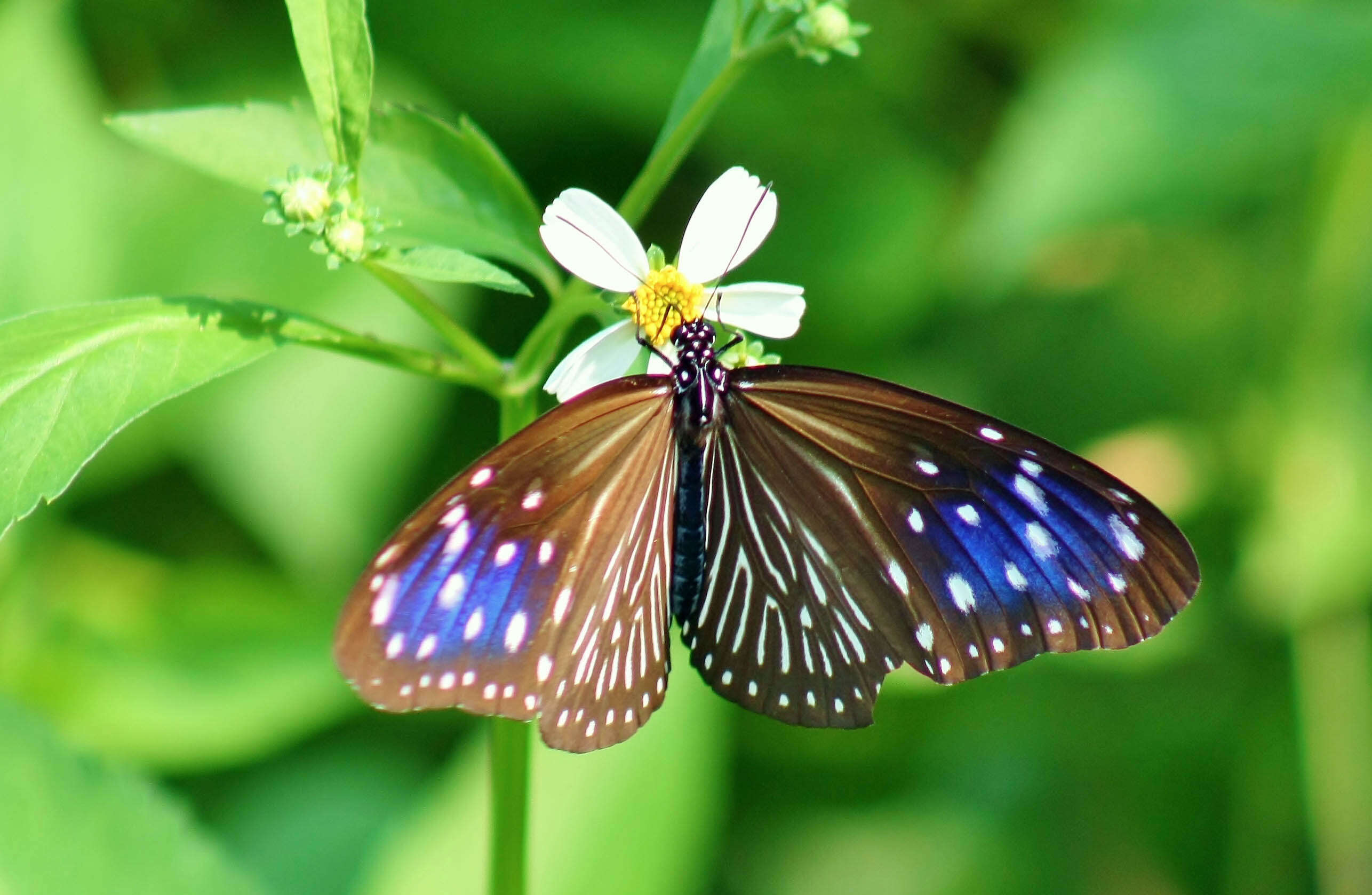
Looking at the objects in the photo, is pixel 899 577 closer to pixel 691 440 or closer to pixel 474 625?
pixel 691 440

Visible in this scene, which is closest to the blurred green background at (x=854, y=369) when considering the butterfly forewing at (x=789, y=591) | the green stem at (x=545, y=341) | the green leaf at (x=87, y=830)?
the green leaf at (x=87, y=830)

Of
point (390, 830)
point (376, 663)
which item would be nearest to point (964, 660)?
point (376, 663)

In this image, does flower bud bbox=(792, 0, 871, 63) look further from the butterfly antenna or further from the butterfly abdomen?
the butterfly abdomen

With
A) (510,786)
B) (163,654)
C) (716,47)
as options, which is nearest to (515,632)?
(510,786)

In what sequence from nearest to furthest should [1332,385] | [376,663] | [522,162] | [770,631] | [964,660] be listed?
[376,663]
[964,660]
[770,631]
[1332,385]
[522,162]

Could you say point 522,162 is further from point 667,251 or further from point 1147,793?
point 1147,793

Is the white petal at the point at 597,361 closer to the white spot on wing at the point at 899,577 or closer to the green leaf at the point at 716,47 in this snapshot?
the green leaf at the point at 716,47

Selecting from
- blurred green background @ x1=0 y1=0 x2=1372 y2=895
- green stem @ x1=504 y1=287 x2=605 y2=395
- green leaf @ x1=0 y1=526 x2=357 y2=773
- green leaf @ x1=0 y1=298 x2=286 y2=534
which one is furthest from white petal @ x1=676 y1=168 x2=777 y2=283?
green leaf @ x1=0 y1=526 x2=357 y2=773
